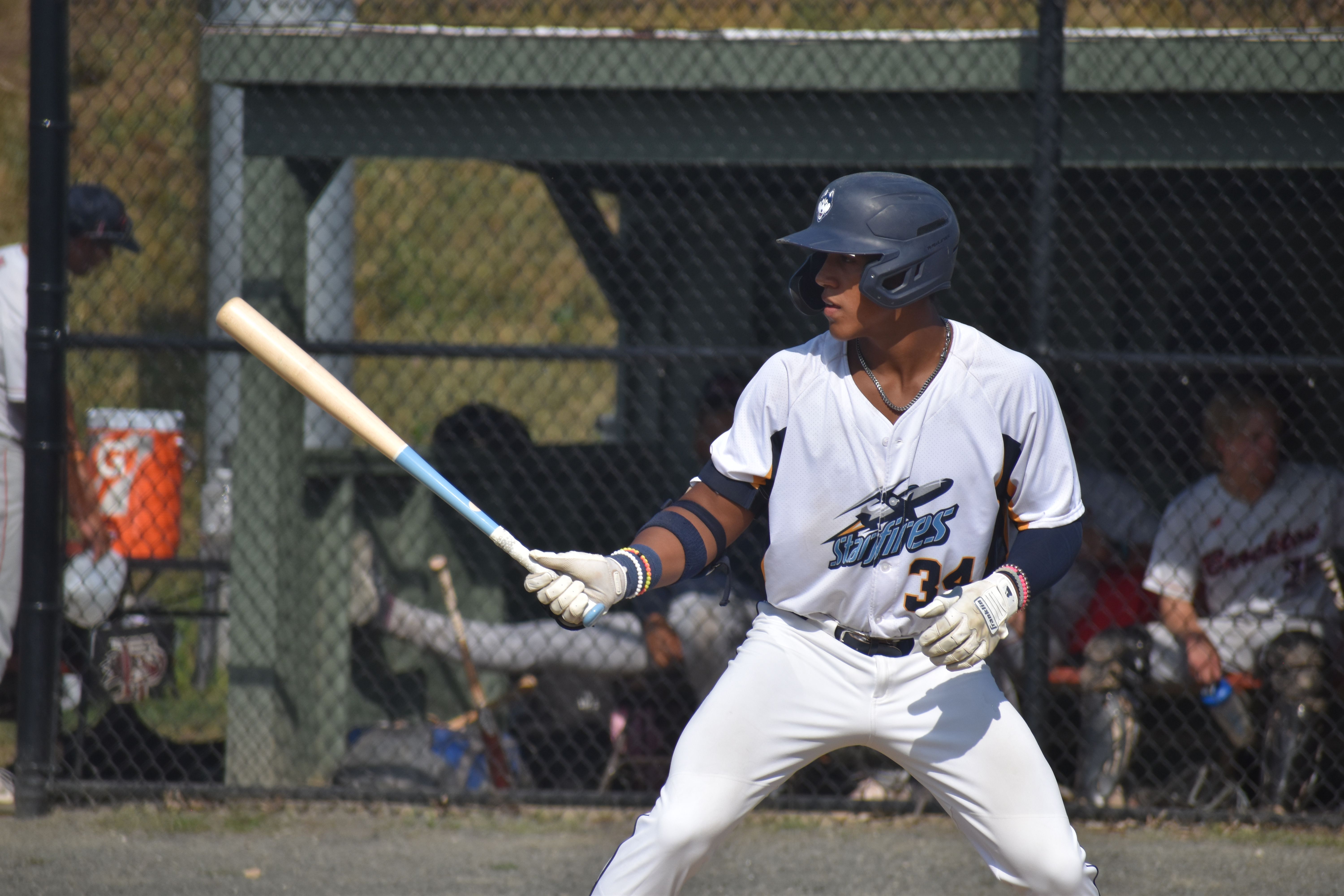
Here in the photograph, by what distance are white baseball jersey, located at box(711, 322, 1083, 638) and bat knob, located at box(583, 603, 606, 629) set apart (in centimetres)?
44

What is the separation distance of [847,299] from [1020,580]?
2.12ft

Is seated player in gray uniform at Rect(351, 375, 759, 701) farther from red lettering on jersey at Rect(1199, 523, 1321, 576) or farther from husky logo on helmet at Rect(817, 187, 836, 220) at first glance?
husky logo on helmet at Rect(817, 187, 836, 220)

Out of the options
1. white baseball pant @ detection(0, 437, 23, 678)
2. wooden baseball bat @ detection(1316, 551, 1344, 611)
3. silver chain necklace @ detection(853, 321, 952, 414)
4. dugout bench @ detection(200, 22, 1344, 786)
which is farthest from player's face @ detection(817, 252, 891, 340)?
white baseball pant @ detection(0, 437, 23, 678)

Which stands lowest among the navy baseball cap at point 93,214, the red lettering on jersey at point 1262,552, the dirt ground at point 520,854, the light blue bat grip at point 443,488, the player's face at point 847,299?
the dirt ground at point 520,854

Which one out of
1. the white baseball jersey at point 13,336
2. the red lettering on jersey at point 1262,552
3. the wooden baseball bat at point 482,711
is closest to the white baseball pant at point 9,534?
the white baseball jersey at point 13,336

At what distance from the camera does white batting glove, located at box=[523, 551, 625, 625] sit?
92.2 inches

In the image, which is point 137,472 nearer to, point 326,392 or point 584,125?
point 584,125

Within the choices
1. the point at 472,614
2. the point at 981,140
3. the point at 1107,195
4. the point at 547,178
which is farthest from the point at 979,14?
the point at 472,614

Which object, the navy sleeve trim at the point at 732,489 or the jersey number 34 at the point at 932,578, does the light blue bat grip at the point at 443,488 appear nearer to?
the navy sleeve trim at the point at 732,489

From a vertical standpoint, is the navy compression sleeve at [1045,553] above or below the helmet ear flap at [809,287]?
below

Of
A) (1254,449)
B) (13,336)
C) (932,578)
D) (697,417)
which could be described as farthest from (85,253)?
(1254,449)

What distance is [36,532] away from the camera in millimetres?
4195

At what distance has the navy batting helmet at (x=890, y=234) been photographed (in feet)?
8.20

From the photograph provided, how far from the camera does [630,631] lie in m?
4.73
